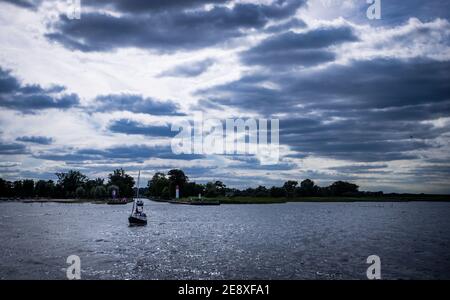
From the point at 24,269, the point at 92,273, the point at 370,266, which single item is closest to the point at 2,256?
the point at 24,269

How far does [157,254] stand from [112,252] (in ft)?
21.4

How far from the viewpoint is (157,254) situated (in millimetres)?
51375

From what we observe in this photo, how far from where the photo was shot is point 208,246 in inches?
2352
